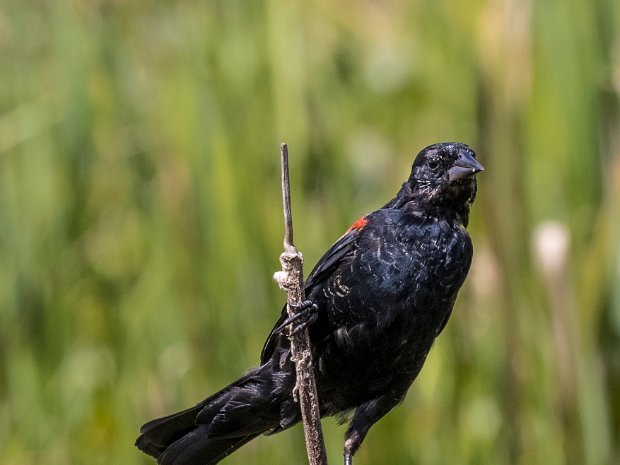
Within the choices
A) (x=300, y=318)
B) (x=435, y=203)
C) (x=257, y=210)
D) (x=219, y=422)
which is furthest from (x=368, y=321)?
(x=257, y=210)

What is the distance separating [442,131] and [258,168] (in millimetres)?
588

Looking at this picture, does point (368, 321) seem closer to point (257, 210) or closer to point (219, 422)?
point (219, 422)

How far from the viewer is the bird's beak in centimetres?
218

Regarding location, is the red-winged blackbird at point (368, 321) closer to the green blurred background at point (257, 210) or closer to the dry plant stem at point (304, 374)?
the dry plant stem at point (304, 374)

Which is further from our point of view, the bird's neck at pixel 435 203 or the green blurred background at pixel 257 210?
the green blurred background at pixel 257 210

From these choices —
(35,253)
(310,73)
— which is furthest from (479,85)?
(35,253)

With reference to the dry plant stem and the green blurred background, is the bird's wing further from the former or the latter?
the green blurred background

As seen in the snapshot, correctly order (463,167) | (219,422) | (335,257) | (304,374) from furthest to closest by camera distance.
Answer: (219,422) → (335,257) → (463,167) → (304,374)

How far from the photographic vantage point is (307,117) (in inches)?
122

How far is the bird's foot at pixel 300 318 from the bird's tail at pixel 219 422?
0.21 m

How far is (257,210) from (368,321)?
744 millimetres

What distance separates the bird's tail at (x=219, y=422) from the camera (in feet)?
8.10

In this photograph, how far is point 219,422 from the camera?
2.49 m

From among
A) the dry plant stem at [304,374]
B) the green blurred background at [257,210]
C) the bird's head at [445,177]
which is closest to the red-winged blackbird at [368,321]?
the bird's head at [445,177]
